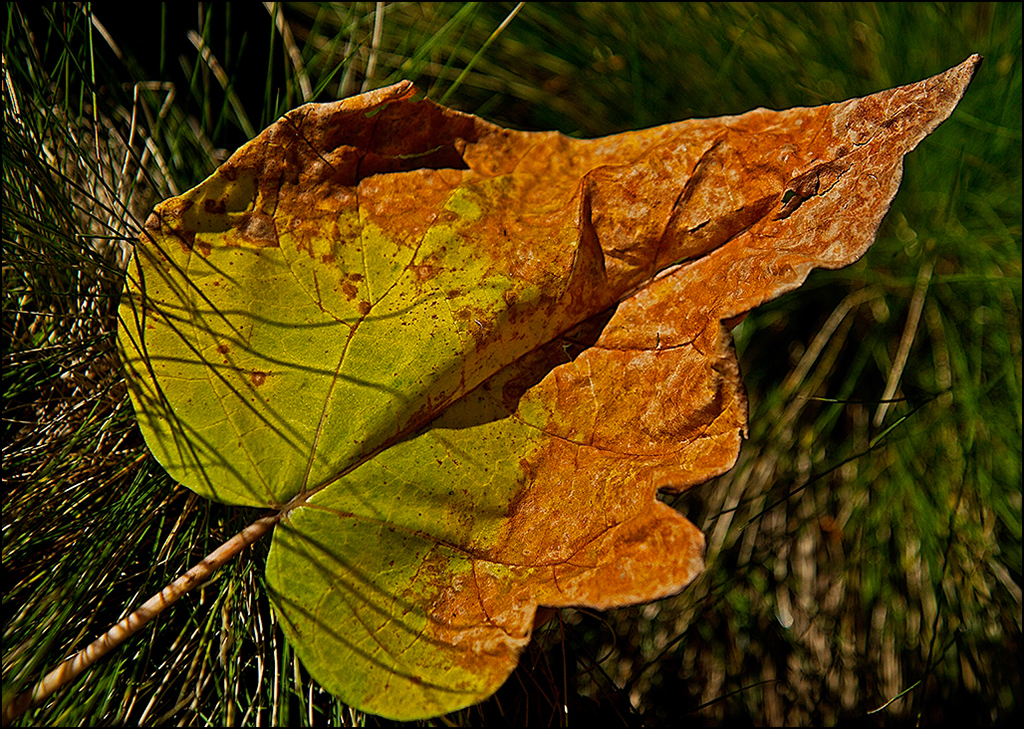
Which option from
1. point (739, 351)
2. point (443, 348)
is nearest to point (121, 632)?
point (443, 348)

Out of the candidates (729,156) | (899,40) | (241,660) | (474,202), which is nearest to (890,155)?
(729,156)

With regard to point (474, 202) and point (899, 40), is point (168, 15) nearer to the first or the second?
point (474, 202)

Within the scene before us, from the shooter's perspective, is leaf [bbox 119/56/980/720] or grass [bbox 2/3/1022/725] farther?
grass [bbox 2/3/1022/725]

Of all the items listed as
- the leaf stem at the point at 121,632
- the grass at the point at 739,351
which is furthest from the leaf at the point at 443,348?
the grass at the point at 739,351

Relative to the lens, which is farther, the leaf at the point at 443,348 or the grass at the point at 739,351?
the grass at the point at 739,351

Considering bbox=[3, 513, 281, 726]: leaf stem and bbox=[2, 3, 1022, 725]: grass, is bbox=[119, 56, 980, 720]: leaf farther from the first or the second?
bbox=[2, 3, 1022, 725]: grass

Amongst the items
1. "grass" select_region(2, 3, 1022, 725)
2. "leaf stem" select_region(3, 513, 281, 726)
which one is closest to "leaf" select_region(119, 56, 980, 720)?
"leaf stem" select_region(3, 513, 281, 726)

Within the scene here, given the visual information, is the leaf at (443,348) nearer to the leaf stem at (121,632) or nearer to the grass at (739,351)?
the leaf stem at (121,632)
